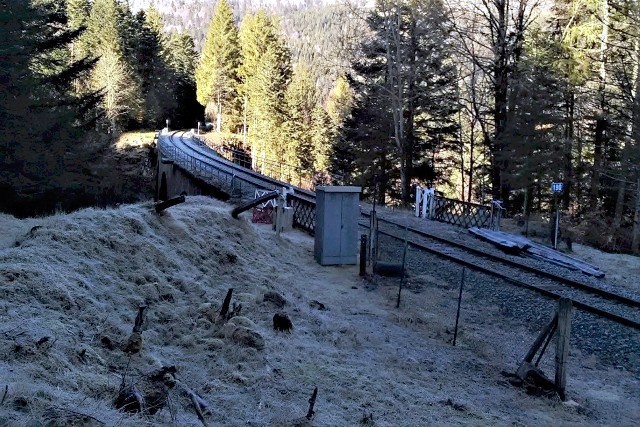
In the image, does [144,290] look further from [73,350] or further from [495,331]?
[495,331]

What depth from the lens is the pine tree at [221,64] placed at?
6581cm

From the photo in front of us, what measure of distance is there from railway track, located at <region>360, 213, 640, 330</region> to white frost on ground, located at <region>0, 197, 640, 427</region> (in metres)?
1.66

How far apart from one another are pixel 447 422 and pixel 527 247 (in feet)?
37.0

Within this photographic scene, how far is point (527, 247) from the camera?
15297 millimetres

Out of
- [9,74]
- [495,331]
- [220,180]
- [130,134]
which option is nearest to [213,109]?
[130,134]

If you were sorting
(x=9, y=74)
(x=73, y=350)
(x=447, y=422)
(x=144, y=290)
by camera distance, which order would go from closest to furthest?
(x=73, y=350) → (x=447, y=422) → (x=144, y=290) → (x=9, y=74)

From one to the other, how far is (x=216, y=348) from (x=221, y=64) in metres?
64.3

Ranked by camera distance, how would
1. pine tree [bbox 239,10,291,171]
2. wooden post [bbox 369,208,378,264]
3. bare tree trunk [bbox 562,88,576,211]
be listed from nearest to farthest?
wooden post [bbox 369,208,378,264] → bare tree trunk [bbox 562,88,576,211] → pine tree [bbox 239,10,291,171]

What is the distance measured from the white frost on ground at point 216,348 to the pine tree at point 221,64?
5872cm

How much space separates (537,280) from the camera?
38.5ft

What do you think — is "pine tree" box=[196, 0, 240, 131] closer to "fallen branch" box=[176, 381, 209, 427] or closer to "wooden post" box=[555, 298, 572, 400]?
"wooden post" box=[555, 298, 572, 400]

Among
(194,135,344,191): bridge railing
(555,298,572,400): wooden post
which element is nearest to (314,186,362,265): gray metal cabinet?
(555,298,572,400): wooden post

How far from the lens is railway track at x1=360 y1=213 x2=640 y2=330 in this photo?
9.38 meters

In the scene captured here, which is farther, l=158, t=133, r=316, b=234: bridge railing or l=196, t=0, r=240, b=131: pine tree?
l=196, t=0, r=240, b=131: pine tree
